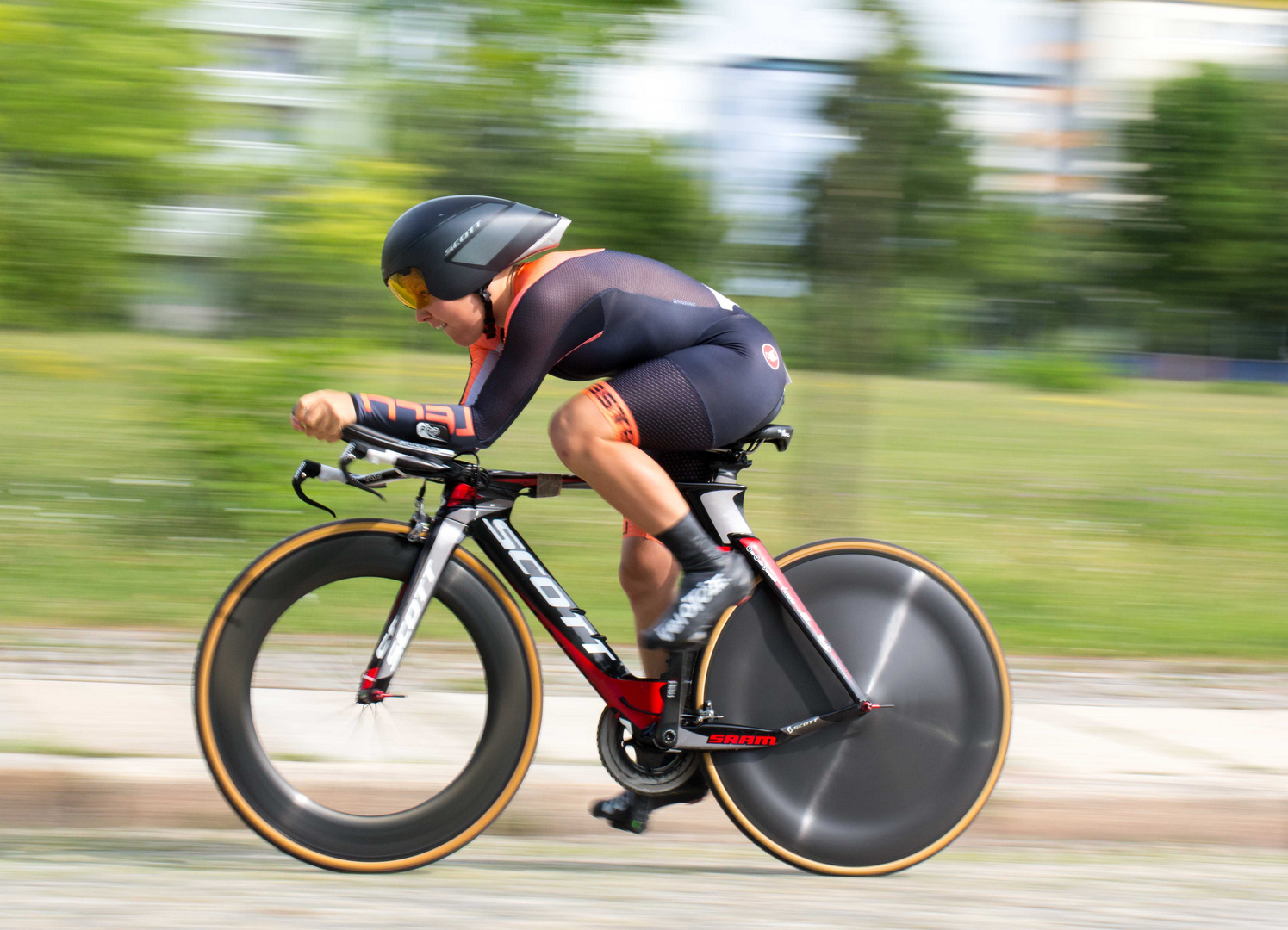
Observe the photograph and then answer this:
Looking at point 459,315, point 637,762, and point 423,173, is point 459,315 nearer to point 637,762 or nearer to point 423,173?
point 637,762

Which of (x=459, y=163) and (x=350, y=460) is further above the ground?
(x=459, y=163)

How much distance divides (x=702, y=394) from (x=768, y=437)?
27cm

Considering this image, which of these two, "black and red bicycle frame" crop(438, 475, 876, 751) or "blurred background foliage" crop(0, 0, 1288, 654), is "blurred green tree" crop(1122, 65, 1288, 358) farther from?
"black and red bicycle frame" crop(438, 475, 876, 751)

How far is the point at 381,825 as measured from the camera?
3.25 metres

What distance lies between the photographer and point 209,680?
319 centimetres

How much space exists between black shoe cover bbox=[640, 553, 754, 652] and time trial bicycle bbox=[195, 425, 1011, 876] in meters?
0.14

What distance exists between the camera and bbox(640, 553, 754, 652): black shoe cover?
3.20 meters

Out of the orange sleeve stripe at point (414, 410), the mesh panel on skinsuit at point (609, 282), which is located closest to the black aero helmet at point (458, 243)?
the mesh panel on skinsuit at point (609, 282)

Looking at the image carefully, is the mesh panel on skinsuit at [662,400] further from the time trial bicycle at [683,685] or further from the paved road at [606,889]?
the paved road at [606,889]

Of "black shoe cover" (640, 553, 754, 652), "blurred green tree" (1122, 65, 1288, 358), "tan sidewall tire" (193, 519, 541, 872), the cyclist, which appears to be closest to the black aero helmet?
the cyclist

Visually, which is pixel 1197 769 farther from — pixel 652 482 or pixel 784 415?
pixel 784 415

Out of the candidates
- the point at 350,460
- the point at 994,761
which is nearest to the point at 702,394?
the point at 350,460

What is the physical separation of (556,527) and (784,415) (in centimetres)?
299

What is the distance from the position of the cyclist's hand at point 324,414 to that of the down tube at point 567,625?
1.52 ft
